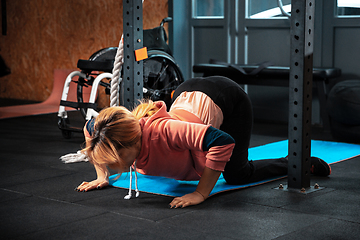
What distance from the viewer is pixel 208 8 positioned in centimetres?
582

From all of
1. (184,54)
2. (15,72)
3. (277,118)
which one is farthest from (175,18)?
(15,72)

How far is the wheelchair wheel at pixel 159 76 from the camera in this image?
4453mm

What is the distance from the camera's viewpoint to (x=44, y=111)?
6062mm

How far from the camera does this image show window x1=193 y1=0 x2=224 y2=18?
5723mm

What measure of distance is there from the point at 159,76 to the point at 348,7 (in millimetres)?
1935

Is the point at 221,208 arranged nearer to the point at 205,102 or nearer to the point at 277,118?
the point at 205,102

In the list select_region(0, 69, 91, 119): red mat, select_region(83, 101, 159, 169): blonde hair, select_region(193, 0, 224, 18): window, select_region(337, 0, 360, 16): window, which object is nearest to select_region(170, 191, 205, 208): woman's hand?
select_region(83, 101, 159, 169): blonde hair

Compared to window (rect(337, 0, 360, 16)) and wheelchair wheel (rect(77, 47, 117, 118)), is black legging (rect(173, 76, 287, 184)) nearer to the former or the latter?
wheelchair wheel (rect(77, 47, 117, 118))

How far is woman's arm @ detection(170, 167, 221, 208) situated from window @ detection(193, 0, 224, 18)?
375 cm

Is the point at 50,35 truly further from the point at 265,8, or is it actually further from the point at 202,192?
the point at 202,192

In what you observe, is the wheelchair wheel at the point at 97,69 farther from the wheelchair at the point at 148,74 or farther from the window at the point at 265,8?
the window at the point at 265,8

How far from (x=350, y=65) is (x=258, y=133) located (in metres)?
1.13

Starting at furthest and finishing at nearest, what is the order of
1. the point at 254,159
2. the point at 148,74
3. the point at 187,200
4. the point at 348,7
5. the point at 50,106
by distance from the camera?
the point at 50,106
the point at 348,7
the point at 148,74
the point at 254,159
the point at 187,200

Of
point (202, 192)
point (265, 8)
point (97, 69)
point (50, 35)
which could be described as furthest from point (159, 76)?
point (50, 35)
